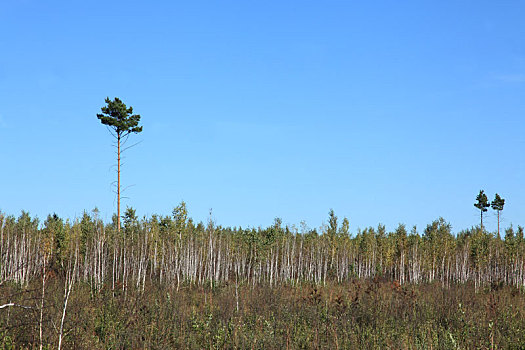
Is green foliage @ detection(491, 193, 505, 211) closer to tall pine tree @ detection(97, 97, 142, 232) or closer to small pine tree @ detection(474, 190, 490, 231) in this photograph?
small pine tree @ detection(474, 190, 490, 231)

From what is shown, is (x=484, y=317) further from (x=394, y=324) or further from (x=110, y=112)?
(x=110, y=112)

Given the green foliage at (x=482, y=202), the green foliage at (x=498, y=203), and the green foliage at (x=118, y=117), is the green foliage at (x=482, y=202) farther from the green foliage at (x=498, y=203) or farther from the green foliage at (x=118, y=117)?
the green foliage at (x=118, y=117)

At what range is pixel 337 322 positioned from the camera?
13.3m

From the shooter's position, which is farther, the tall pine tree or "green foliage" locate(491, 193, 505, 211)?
"green foliage" locate(491, 193, 505, 211)

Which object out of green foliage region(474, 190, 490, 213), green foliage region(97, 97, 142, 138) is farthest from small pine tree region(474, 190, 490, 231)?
green foliage region(97, 97, 142, 138)

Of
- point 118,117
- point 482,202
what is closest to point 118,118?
point 118,117

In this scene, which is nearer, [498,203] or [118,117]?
[118,117]

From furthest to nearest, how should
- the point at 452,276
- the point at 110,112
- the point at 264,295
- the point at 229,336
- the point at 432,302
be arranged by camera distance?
1. the point at 452,276
2. the point at 110,112
3. the point at 264,295
4. the point at 432,302
5. the point at 229,336

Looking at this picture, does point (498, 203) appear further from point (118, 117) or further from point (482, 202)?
point (118, 117)

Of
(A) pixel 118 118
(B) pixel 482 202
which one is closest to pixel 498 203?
(B) pixel 482 202

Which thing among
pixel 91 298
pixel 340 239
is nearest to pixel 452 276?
pixel 340 239

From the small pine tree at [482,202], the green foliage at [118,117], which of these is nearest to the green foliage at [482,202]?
the small pine tree at [482,202]

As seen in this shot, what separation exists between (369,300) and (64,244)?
29.0 meters

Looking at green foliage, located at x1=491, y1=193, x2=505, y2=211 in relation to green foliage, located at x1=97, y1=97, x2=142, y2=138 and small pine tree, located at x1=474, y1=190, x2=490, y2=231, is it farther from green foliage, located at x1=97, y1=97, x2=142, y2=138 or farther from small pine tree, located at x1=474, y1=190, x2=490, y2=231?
green foliage, located at x1=97, y1=97, x2=142, y2=138
